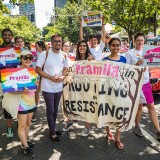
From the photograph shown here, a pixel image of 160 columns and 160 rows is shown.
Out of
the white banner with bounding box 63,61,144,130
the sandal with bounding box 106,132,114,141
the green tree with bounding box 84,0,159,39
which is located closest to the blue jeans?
the white banner with bounding box 63,61,144,130

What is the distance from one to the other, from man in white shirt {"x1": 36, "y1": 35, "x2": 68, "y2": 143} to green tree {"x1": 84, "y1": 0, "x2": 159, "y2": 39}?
47.1ft

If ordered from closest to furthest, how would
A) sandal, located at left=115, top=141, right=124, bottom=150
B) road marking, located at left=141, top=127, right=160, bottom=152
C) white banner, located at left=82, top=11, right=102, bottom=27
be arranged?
1. sandal, located at left=115, top=141, right=124, bottom=150
2. road marking, located at left=141, top=127, right=160, bottom=152
3. white banner, located at left=82, top=11, right=102, bottom=27

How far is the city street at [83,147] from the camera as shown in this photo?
13.8 ft

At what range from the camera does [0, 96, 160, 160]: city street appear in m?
4.20

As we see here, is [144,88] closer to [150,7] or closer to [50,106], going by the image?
[50,106]

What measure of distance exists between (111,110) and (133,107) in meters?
0.36

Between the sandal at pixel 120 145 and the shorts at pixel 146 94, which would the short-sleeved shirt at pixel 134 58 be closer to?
the shorts at pixel 146 94

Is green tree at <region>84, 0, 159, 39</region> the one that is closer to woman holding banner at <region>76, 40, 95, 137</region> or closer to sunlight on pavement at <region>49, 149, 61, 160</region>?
woman holding banner at <region>76, 40, 95, 137</region>

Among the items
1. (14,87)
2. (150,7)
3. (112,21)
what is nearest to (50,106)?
(14,87)

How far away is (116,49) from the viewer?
443 centimetres

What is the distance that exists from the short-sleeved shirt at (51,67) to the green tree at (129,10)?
1441 centimetres

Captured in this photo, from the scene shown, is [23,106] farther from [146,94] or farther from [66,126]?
[146,94]

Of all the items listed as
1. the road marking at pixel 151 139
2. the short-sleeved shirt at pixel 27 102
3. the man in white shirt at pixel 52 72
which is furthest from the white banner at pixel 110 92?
the short-sleeved shirt at pixel 27 102

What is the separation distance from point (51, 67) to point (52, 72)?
0.09 metres
